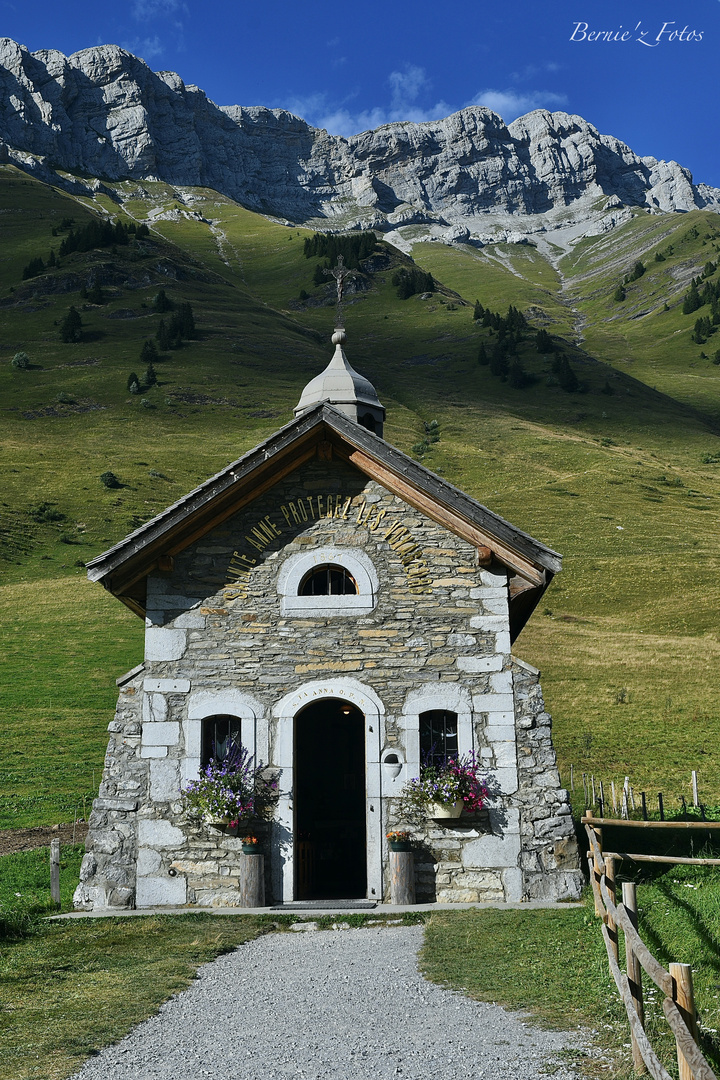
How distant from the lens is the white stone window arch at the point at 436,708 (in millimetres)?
13648

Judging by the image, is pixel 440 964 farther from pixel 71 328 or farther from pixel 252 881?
pixel 71 328

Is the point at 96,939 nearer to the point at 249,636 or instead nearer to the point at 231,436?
the point at 249,636

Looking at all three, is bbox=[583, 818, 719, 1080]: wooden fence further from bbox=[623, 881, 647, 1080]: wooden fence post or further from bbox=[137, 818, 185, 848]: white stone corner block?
bbox=[137, 818, 185, 848]: white stone corner block

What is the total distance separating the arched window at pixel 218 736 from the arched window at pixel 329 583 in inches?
83.4

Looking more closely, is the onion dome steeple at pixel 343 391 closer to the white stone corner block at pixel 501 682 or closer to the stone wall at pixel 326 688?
the stone wall at pixel 326 688

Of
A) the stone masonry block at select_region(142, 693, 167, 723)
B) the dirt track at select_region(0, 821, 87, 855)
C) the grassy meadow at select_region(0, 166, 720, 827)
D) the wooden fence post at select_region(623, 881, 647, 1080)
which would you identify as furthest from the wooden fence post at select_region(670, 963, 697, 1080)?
the grassy meadow at select_region(0, 166, 720, 827)

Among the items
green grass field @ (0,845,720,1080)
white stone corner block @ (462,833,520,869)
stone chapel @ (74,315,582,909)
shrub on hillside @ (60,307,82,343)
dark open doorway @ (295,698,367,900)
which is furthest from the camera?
shrub on hillside @ (60,307,82,343)

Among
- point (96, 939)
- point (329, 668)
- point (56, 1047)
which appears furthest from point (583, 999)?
point (329, 668)

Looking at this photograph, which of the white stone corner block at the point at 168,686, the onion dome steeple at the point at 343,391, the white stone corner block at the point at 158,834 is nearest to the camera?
the white stone corner block at the point at 158,834

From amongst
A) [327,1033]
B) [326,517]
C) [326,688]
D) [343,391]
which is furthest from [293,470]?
[327,1033]

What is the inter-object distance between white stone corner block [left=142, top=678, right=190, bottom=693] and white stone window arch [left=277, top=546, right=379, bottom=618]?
67.6 inches

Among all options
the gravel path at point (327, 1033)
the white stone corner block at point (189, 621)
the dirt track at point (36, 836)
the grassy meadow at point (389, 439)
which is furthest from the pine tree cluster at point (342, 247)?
the gravel path at point (327, 1033)

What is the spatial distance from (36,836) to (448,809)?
36.9ft

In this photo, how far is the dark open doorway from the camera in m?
16.6
